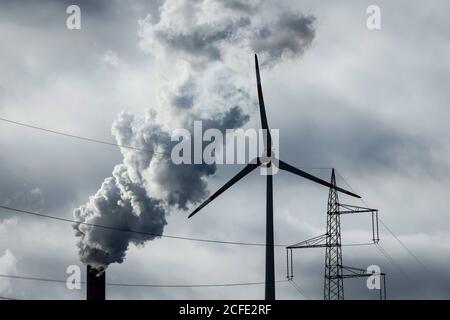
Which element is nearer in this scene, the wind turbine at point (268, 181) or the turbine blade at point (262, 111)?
the wind turbine at point (268, 181)

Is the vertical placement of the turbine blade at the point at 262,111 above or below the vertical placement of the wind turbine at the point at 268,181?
above

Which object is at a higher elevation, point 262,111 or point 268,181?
point 262,111

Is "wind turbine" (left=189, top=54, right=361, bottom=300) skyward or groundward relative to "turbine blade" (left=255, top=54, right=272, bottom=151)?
groundward

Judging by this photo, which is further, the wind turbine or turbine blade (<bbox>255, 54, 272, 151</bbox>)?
turbine blade (<bbox>255, 54, 272, 151</bbox>)
